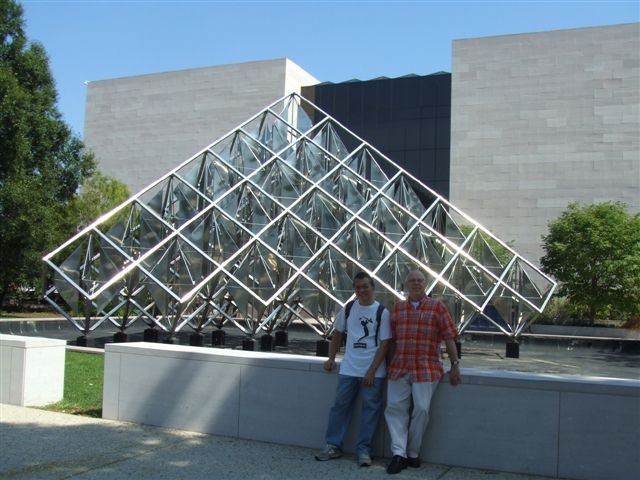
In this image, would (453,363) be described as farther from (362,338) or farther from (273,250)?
(273,250)

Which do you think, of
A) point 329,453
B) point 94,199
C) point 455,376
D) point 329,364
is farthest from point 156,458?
point 94,199

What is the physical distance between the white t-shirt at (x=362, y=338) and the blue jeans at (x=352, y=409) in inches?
4.2

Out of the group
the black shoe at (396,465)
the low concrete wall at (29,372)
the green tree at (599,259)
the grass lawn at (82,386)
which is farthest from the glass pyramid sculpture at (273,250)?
the green tree at (599,259)

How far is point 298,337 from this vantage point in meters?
26.1

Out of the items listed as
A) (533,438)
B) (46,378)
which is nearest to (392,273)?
(46,378)

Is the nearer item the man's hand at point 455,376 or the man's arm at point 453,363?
the man's arm at point 453,363

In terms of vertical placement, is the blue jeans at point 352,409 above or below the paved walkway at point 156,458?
above

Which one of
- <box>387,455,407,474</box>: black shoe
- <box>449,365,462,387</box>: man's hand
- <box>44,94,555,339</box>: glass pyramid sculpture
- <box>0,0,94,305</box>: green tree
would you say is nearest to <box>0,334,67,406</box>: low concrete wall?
<box>387,455,407,474</box>: black shoe

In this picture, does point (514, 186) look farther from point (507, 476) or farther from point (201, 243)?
point (507, 476)

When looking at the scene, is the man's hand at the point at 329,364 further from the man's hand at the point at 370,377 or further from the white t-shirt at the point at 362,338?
the man's hand at the point at 370,377

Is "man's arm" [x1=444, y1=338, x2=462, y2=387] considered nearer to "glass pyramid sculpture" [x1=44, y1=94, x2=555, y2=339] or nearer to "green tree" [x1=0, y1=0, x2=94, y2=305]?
"glass pyramid sculpture" [x1=44, y1=94, x2=555, y2=339]

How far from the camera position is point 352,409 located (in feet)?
24.4

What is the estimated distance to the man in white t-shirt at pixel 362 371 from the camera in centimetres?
711

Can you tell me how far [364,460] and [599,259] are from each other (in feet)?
88.8
